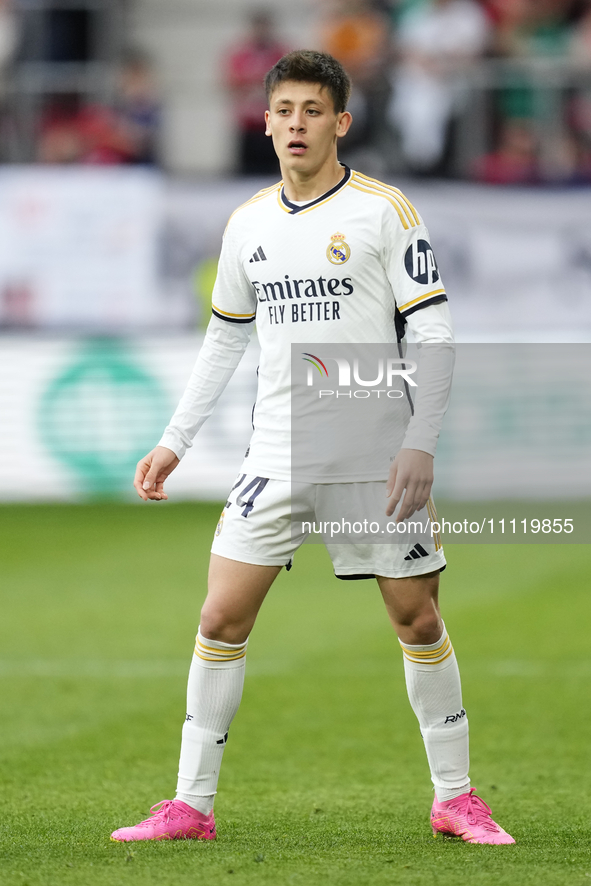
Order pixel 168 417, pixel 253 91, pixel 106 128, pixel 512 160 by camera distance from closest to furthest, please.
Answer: pixel 168 417 → pixel 512 160 → pixel 106 128 → pixel 253 91

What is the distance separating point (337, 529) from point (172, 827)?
3.18ft

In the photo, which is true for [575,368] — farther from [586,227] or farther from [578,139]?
[578,139]

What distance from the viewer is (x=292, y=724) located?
5.84 m

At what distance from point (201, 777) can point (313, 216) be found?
1.61 metres

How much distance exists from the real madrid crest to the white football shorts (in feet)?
2.04

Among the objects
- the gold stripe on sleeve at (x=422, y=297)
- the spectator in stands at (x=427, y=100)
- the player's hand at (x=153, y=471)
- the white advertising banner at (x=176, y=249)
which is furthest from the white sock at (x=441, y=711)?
the spectator in stands at (x=427, y=100)

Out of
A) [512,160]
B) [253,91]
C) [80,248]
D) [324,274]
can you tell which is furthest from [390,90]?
[324,274]

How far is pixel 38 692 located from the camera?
6.41 m

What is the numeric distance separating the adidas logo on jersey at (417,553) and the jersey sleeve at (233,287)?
86cm

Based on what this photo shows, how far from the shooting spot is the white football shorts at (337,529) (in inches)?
148

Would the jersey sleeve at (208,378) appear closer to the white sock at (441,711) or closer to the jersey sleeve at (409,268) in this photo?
the jersey sleeve at (409,268)

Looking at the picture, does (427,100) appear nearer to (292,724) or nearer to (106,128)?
(106,128)

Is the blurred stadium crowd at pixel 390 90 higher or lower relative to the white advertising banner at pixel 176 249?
higher

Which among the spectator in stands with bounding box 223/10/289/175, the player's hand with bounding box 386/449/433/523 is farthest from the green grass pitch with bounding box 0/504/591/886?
the spectator in stands with bounding box 223/10/289/175
